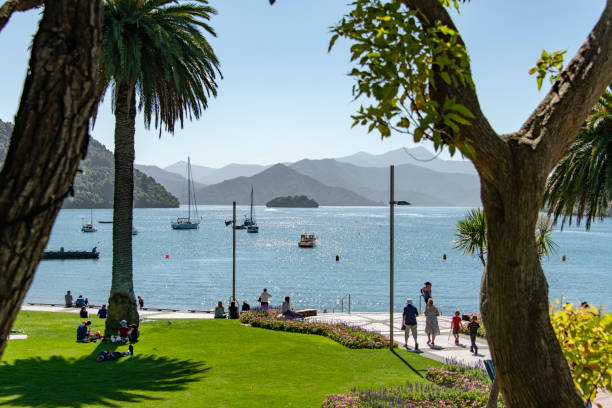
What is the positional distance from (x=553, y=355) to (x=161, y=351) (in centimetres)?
1698

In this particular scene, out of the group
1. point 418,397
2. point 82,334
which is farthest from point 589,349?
point 82,334

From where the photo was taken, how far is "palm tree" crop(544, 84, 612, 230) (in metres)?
15.5

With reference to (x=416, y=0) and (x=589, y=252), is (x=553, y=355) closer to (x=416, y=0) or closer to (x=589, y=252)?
(x=416, y=0)

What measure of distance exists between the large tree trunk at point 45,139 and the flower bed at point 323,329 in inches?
764

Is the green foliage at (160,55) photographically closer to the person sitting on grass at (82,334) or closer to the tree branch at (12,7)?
the person sitting on grass at (82,334)

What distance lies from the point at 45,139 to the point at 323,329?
22460 millimetres

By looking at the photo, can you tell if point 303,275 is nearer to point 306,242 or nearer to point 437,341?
point 306,242

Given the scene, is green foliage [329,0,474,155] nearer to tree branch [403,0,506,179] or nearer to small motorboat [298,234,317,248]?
tree branch [403,0,506,179]

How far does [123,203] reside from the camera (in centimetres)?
2333

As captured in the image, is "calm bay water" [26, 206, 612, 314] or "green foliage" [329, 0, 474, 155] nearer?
"green foliage" [329, 0, 474, 155]

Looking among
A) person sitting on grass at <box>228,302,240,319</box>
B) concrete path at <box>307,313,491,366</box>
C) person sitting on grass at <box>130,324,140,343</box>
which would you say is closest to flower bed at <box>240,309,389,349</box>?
concrete path at <box>307,313,491,366</box>

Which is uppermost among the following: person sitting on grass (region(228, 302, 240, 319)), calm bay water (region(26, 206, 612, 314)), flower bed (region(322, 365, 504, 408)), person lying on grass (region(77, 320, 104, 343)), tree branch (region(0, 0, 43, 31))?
tree branch (region(0, 0, 43, 31))

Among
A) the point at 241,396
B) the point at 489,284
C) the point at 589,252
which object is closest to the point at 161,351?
the point at 241,396

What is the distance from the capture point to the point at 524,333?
3.86 m
